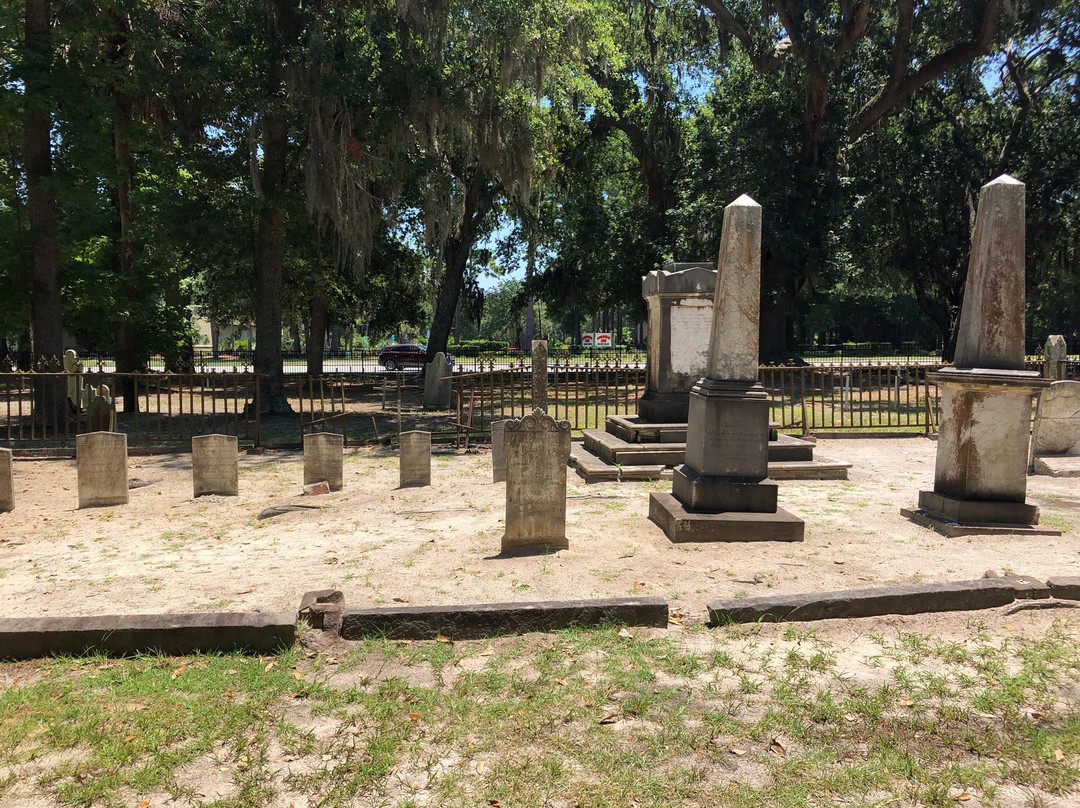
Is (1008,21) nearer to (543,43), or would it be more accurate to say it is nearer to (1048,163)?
(1048,163)

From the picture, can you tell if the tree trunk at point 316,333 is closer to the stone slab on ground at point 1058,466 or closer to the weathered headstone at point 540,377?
the weathered headstone at point 540,377

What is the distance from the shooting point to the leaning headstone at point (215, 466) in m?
9.33

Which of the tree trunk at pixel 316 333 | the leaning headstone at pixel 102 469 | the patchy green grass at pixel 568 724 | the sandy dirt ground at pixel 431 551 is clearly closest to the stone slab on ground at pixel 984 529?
the sandy dirt ground at pixel 431 551

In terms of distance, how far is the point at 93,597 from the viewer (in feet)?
18.1

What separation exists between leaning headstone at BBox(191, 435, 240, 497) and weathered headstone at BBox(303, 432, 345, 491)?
0.92 meters

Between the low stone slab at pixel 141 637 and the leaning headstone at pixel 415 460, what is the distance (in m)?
5.60

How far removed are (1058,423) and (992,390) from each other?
228 inches

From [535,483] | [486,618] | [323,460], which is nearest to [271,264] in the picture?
[323,460]

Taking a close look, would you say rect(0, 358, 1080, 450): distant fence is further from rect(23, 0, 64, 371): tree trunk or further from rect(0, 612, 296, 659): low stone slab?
rect(0, 612, 296, 659): low stone slab

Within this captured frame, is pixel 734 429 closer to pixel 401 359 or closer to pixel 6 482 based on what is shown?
pixel 6 482

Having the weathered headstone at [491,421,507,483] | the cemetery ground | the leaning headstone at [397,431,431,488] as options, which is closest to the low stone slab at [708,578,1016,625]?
the cemetery ground

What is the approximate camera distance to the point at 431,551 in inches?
266

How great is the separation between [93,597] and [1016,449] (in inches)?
325

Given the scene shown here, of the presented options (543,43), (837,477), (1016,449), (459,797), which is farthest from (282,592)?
(543,43)
